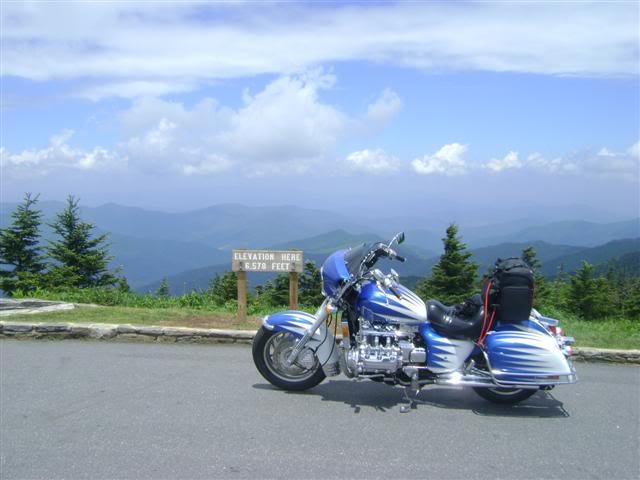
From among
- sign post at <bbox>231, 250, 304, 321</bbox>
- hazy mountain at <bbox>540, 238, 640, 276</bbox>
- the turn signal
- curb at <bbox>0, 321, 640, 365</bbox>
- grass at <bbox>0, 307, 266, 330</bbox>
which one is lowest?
curb at <bbox>0, 321, 640, 365</bbox>

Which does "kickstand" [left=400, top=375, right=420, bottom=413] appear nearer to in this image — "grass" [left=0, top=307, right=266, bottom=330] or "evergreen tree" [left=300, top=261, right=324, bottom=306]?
"grass" [left=0, top=307, right=266, bottom=330]

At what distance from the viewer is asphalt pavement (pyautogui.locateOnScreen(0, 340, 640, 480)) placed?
4.11 metres

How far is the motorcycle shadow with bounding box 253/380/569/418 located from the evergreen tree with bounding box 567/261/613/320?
2882cm

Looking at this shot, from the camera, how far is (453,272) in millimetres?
33594

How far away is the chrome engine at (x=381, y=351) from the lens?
527cm

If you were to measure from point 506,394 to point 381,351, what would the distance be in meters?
1.30

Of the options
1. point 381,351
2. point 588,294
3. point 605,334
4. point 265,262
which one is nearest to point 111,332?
point 265,262

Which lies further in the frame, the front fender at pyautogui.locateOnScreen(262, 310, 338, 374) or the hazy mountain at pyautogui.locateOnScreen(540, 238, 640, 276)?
the hazy mountain at pyautogui.locateOnScreen(540, 238, 640, 276)

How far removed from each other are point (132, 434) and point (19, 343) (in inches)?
156

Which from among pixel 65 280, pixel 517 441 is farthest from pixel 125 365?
pixel 65 280

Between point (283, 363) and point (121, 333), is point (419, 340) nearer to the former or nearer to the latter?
point (283, 363)

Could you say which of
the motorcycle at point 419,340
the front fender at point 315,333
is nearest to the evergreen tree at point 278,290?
the front fender at point 315,333

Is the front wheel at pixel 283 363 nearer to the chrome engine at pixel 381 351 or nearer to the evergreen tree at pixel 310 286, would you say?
the chrome engine at pixel 381 351

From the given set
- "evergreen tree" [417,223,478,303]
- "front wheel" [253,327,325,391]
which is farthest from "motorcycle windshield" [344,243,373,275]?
"evergreen tree" [417,223,478,303]
